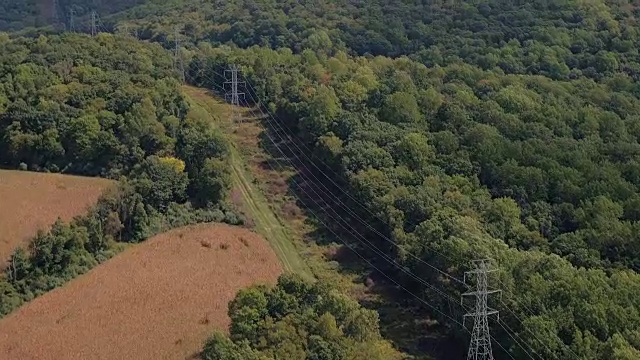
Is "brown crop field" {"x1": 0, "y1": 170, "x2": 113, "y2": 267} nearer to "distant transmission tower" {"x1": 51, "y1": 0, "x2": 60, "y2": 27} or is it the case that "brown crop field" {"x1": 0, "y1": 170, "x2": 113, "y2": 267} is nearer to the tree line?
the tree line

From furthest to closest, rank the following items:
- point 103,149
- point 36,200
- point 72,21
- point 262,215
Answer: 1. point 72,21
2. point 262,215
3. point 103,149
4. point 36,200

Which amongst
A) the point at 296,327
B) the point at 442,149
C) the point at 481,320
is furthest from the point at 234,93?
the point at 481,320

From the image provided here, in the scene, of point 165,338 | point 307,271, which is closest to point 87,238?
point 165,338

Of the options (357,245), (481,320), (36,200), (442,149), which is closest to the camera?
(481,320)

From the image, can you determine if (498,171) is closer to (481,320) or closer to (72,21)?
(481,320)

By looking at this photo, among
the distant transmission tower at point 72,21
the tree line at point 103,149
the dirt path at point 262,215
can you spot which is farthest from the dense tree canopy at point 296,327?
the distant transmission tower at point 72,21

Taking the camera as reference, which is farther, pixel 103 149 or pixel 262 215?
pixel 262 215
